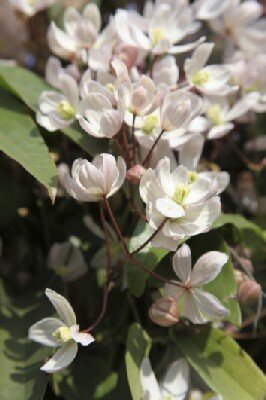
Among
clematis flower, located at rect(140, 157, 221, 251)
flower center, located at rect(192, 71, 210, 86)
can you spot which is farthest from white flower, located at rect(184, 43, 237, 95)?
clematis flower, located at rect(140, 157, 221, 251)

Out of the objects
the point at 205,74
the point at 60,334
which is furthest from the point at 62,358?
the point at 205,74

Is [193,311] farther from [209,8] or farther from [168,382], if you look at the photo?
[209,8]

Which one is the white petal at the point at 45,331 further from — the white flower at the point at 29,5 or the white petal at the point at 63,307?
the white flower at the point at 29,5

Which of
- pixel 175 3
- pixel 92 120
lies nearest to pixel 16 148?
pixel 92 120

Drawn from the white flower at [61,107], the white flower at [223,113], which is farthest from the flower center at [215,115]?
the white flower at [61,107]

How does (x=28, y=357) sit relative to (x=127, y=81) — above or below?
below

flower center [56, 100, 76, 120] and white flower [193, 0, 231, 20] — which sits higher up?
white flower [193, 0, 231, 20]

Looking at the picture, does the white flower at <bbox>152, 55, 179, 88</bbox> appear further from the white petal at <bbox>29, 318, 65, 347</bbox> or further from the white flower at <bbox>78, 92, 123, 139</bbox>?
the white petal at <bbox>29, 318, 65, 347</bbox>

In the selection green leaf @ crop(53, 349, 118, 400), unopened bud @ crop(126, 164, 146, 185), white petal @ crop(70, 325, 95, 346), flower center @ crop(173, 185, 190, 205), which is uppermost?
unopened bud @ crop(126, 164, 146, 185)

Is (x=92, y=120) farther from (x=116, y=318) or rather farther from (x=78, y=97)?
(x=116, y=318)
